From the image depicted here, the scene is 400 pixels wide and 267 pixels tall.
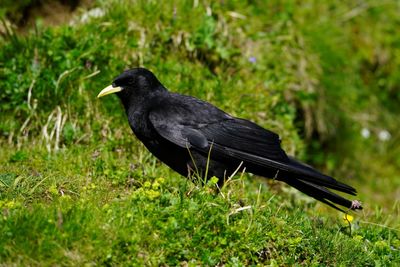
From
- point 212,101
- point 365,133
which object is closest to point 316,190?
point 212,101

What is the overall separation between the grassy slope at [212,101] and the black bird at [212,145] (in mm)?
197

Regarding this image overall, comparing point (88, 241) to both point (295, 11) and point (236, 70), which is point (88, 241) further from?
point (295, 11)

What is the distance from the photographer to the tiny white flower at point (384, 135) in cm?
928

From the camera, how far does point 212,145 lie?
5.37 metres

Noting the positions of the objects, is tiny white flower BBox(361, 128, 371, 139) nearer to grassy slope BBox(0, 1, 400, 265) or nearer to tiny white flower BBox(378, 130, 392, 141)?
grassy slope BBox(0, 1, 400, 265)

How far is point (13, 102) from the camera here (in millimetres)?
6551

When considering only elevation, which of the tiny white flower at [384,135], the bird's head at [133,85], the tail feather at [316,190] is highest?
the bird's head at [133,85]

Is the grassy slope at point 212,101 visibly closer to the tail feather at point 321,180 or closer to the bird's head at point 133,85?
the tail feather at point 321,180

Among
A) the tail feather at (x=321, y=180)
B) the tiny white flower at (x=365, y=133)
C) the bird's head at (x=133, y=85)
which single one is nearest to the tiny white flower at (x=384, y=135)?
the tiny white flower at (x=365, y=133)

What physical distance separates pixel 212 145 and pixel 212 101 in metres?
1.67

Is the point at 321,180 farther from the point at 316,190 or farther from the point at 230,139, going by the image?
the point at 230,139

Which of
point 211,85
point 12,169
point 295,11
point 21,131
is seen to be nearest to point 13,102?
point 21,131

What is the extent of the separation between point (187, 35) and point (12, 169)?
271 centimetres

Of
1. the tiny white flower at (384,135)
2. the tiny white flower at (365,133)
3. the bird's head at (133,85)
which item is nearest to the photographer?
the bird's head at (133,85)
